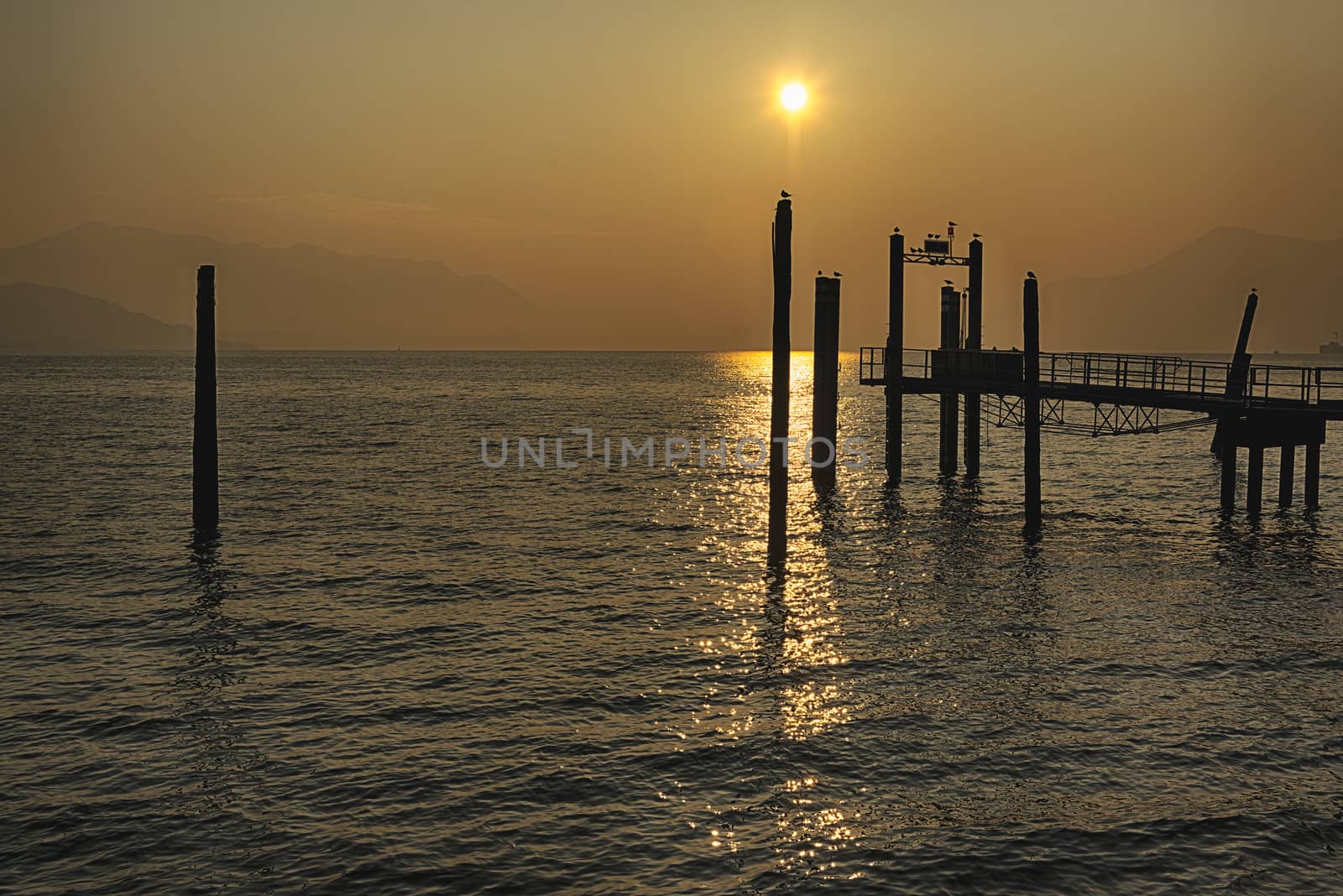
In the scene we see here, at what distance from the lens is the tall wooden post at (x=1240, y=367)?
2983 cm

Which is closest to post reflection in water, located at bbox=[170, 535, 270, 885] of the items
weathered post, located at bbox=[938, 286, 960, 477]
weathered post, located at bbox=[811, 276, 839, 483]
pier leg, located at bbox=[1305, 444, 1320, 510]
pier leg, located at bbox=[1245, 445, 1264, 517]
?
weathered post, located at bbox=[811, 276, 839, 483]

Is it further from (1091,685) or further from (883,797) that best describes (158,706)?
(1091,685)

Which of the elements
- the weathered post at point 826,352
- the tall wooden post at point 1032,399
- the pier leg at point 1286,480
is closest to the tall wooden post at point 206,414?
the weathered post at point 826,352

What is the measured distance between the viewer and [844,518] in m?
32.3

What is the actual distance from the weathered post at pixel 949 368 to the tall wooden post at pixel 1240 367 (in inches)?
315

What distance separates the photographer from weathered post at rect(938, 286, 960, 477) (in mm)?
36281

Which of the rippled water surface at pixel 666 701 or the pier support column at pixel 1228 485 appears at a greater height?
the pier support column at pixel 1228 485

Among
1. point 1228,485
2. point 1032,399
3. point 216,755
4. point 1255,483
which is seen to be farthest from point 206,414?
point 1228,485

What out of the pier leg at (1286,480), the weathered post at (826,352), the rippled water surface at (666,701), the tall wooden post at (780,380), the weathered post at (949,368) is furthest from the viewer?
the weathered post at (949,368)

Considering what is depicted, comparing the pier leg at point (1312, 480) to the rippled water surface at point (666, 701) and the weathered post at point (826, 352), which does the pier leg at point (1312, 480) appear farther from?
the weathered post at point (826, 352)

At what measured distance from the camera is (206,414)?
2575 cm

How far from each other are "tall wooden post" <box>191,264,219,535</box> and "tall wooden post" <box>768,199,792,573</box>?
12.6m

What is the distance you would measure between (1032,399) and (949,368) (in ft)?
26.7

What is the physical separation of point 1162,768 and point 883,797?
3.51 metres
